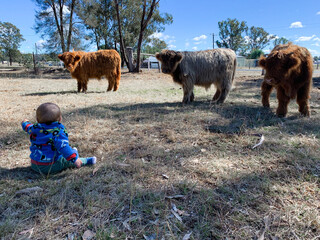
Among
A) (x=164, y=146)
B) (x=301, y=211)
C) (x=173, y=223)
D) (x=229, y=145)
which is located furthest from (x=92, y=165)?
(x=301, y=211)

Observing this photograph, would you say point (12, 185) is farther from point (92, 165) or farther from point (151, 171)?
point (151, 171)

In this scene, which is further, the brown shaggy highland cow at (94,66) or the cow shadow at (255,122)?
the brown shaggy highland cow at (94,66)

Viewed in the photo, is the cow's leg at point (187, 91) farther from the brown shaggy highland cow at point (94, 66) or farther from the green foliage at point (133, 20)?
the green foliage at point (133, 20)

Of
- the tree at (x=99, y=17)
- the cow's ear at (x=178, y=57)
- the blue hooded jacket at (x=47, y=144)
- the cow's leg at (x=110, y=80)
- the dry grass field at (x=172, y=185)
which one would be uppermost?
the tree at (x=99, y=17)

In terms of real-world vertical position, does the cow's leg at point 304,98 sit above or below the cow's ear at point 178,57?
below

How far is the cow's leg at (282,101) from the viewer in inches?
185

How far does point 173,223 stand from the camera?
182 centimetres

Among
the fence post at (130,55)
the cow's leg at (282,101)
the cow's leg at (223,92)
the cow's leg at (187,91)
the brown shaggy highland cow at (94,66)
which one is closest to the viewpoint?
the cow's leg at (282,101)

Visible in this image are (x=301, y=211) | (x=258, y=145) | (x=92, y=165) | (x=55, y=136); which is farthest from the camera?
(x=258, y=145)

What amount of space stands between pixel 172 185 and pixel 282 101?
145 inches

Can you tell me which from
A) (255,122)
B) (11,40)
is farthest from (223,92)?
(11,40)

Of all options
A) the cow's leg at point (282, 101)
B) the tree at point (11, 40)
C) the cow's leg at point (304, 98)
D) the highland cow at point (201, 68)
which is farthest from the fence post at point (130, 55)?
the tree at point (11, 40)

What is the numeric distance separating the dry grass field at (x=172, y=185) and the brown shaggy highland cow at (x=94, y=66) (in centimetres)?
477

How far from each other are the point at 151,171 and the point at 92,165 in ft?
2.62
